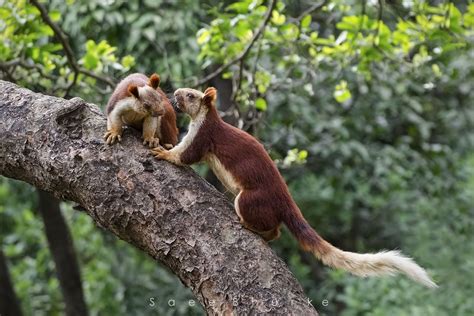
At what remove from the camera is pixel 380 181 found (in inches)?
246

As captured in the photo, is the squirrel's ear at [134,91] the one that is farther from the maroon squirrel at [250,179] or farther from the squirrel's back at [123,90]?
the maroon squirrel at [250,179]

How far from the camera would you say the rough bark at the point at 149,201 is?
2490mm

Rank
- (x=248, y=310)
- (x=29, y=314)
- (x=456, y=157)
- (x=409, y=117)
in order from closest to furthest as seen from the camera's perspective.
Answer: (x=248, y=310), (x=409, y=117), (x=456, y=157), (x=29, y=314)

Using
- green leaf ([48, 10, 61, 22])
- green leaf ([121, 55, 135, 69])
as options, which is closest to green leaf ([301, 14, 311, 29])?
green leaf ([121, 55, 135, 69])

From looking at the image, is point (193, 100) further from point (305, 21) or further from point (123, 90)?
point (305, 21)

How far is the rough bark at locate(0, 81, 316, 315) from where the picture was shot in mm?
2490

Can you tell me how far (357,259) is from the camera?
9.21ft

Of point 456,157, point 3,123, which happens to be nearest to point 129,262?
point 456,157

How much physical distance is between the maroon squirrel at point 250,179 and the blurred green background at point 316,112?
4.58 ft

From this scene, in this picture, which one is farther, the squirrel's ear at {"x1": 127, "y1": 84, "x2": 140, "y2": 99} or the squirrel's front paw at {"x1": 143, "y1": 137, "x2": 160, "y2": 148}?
the squirrel's ear at {"x1": 127, "y1": 84, "x2": 140, "y2": 99}

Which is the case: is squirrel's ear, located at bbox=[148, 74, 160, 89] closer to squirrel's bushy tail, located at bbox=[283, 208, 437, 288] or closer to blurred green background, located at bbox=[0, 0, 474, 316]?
squirrel's bushy tail, located at bbox=[283, 208, 437, 288]

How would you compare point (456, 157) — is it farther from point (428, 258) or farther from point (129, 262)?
point (129, 262)

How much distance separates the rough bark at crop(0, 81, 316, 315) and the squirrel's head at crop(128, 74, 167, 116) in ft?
0.40

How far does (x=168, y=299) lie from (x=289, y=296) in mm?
4072
